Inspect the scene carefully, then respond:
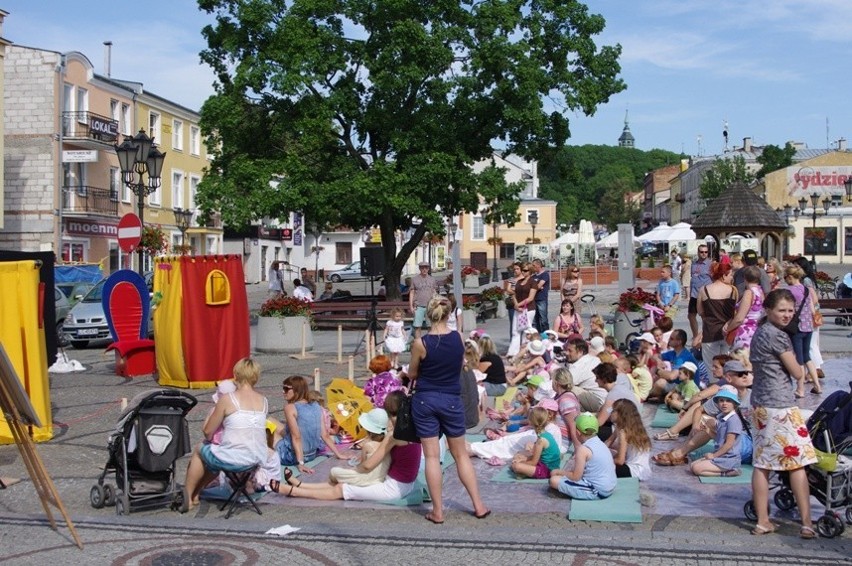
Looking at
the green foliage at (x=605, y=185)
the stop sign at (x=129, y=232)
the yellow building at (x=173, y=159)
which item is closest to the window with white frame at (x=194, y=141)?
the yellow building at (x=173, y=159)

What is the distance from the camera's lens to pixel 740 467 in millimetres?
9539

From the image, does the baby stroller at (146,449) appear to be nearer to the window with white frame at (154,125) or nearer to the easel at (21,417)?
the easel at (21,417)

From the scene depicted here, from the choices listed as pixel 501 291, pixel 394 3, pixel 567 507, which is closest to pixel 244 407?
pixel 567 507

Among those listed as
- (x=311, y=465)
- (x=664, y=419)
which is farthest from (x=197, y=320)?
(x=664, y=419)

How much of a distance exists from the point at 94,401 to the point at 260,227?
175 ft

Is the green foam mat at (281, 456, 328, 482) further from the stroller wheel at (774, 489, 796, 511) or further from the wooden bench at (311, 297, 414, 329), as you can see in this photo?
the wooden bench at (311, 297, 414, 329)

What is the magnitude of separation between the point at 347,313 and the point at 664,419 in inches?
592

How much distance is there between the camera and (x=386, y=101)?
28453mm

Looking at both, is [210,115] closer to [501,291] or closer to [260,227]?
[501,291]

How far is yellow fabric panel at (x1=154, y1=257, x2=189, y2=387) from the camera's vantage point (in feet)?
53.9

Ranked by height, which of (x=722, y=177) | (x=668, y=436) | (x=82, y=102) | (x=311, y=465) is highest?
(x=82, y=102)

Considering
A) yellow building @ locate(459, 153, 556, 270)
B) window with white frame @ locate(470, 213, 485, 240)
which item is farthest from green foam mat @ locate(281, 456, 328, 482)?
window with white frame @ locate(470, 213, 485, 240)

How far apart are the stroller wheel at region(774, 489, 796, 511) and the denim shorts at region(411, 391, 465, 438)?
245 cm

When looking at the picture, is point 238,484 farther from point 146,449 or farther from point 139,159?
point 139,159
